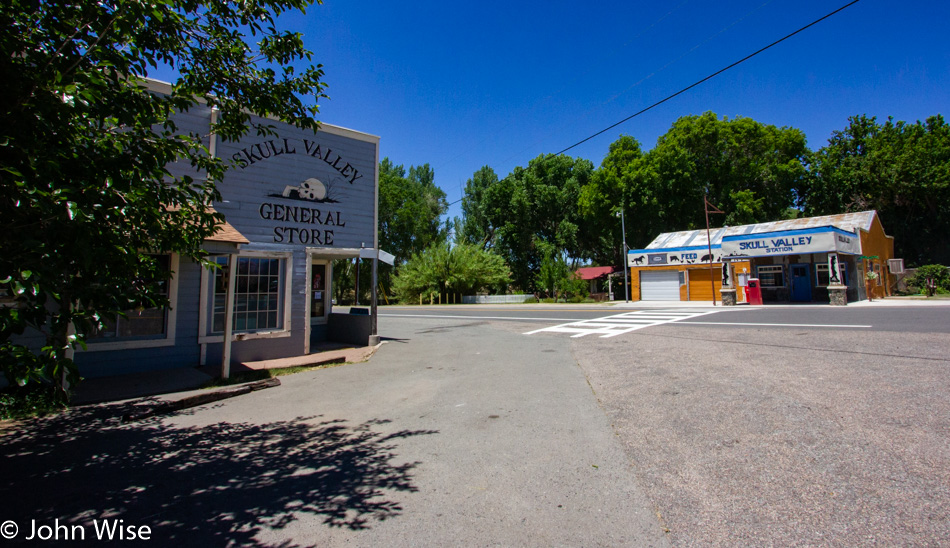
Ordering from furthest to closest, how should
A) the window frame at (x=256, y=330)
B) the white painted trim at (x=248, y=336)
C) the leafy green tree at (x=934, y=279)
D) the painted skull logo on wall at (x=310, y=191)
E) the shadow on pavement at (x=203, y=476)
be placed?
1. the leafy green tree at (x=934, y=279)
2. the painted skull logo on wall at (x=310, y=191)
3. the white painted trim at (x=248, y=336)
4. the window frame at (x=256, y=330)
5. the shadow on pavement at (x=203, y=476)

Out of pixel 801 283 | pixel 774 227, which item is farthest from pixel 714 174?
pixel 801 283

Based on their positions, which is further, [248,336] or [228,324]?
[248,336]

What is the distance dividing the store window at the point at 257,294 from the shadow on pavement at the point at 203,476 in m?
4.06

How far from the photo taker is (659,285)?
106 feet

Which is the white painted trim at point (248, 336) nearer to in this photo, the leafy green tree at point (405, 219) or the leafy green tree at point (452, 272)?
the leafy green tree at point (452, 272)

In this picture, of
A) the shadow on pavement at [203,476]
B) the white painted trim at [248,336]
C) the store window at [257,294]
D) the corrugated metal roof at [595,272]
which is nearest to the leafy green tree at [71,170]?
the shadow on pavement at [203,476]

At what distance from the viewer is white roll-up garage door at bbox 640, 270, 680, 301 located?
3145 cm

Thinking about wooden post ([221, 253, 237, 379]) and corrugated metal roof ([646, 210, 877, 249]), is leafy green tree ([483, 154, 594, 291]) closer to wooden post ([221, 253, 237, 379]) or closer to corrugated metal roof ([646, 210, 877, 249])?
corrugated metal roof ([646, 210, 877, 249])

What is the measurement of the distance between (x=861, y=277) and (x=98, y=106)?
34.6 m

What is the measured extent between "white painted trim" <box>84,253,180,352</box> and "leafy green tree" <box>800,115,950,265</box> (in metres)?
48.3

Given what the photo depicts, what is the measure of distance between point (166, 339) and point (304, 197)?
4080 millimetres

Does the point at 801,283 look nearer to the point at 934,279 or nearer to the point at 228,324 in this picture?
the point at 934,279

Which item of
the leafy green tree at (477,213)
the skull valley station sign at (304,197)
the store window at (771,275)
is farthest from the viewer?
the leafy green tree at (477,213)

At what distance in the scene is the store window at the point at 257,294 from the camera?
369 inches
